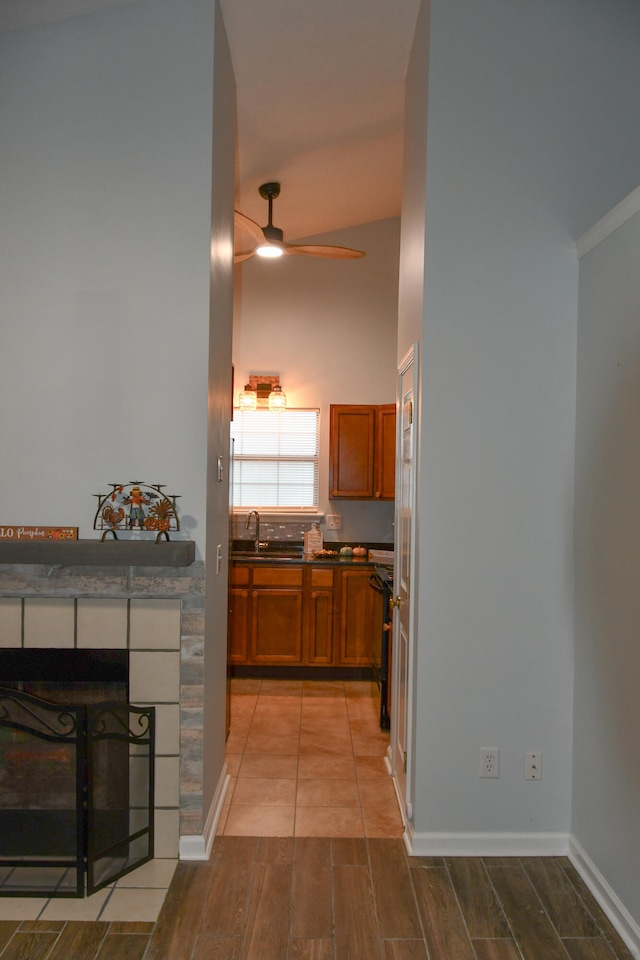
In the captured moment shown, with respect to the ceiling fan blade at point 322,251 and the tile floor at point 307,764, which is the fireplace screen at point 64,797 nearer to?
the tile floor at point 307,764

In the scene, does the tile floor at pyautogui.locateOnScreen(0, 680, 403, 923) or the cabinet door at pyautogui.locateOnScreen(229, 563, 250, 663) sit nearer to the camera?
the tile floor at pyautogui.locateOnScreen(0, 680, 403, 923)

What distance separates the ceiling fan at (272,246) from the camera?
3.99 meters

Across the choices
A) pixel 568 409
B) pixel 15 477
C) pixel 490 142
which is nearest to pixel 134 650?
pixel 15 477

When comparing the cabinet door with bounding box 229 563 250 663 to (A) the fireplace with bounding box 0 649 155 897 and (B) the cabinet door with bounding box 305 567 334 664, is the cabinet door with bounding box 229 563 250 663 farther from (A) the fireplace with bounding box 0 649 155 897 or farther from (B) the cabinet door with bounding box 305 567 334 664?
(A) the fireplace with bounding box 0 649 155 897

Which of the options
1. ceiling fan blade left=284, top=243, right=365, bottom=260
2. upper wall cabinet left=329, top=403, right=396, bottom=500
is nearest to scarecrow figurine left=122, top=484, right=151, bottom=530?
ceiling fan blade left=284, top=243, right=365, bottom=260

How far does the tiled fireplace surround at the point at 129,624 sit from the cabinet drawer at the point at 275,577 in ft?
8.41

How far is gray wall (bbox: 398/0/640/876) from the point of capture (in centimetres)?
275

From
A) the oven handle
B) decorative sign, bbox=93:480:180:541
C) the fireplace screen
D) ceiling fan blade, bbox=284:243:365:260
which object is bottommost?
the fireplace screen

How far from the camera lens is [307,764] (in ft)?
12.2

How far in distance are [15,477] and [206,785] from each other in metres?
1.46

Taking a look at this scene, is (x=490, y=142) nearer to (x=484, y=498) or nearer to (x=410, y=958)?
(x=484, y=498)

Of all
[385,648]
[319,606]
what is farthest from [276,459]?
[385,648]

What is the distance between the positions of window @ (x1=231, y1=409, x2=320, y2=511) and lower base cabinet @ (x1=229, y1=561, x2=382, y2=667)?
80 cm

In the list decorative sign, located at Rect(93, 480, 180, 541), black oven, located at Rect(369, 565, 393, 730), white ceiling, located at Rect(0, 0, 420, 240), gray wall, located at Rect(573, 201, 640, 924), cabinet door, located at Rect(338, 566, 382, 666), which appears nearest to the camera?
gray wall, located at Rect(573, 201, 640, 924)
